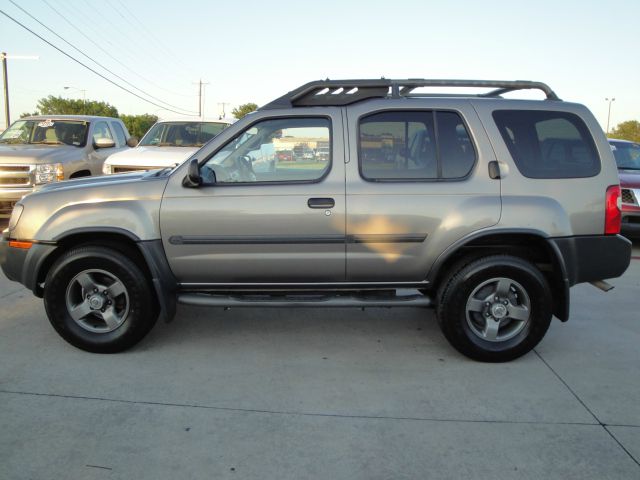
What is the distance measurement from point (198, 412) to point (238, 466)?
0.64m

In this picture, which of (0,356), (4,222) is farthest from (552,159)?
(4,222)

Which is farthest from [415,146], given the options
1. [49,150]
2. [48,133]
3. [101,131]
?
[48,133]

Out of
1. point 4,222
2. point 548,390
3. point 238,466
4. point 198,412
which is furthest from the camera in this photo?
point 4,222

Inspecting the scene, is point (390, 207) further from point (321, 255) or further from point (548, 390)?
point (548, 390)

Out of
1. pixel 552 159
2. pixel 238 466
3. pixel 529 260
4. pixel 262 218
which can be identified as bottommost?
pixel 238 466

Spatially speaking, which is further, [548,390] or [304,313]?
[304,313]

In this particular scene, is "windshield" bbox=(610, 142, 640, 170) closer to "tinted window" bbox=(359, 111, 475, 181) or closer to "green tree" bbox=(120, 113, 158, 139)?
"tinted window" bbox=(359, 111, 475, 181)

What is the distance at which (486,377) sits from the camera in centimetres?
392

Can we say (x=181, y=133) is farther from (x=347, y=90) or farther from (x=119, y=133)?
(x=347, y=90)

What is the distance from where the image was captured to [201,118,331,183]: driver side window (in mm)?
4141

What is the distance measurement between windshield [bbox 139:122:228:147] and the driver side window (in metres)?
5.65

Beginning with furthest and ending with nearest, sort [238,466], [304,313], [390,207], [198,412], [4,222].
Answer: [4,222] → [304,313] → [390,207] → [198,412] → [238,466]

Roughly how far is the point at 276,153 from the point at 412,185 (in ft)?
3.50

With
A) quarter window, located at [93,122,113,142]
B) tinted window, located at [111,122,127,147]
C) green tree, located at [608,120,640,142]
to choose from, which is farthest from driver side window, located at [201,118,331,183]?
green tree, located at [608,120,640,142]
